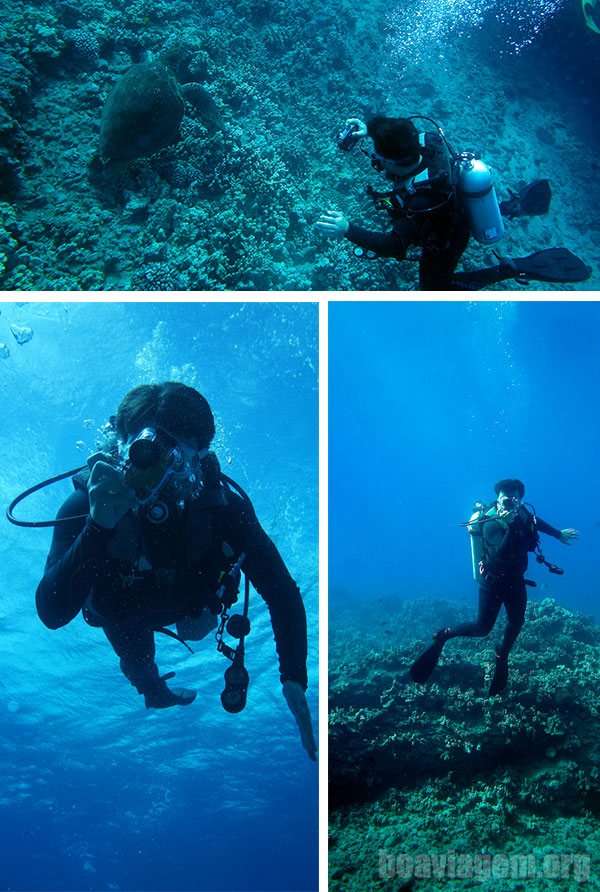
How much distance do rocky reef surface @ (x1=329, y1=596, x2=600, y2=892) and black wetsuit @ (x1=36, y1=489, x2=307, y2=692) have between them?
1653 millimetres

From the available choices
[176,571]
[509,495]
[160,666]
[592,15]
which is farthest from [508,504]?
[592,15]

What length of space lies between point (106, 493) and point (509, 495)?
4180 millimetres

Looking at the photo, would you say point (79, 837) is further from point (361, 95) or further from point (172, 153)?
point (361, 95)

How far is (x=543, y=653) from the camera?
6211 mm

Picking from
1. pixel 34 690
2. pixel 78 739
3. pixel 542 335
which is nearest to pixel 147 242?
pixel 542 335

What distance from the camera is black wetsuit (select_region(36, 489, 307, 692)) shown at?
3.01 meters

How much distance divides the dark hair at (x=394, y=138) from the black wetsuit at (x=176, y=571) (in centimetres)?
321

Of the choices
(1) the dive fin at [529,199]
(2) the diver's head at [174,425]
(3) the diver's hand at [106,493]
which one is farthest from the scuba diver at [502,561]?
(3) the diver's hand at [106,493]

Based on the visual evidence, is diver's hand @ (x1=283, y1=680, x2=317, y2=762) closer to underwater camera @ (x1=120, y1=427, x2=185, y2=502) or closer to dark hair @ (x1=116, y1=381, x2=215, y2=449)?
underwater camera @ (x1=120, y1=427, x2=185, y2=502)

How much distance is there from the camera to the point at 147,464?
264 cm

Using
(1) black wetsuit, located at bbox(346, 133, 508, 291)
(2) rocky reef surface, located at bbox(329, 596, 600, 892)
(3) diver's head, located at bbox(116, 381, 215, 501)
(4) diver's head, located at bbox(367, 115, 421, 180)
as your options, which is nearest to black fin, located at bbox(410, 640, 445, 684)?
(2) rocky reef surface, located at bbox(329, 596, 600, 892)

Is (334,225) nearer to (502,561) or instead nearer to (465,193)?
(465,193)

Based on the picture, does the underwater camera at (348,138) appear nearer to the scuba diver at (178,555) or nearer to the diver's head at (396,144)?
the diver's head at (396,144)

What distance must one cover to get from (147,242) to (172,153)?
1.52m
